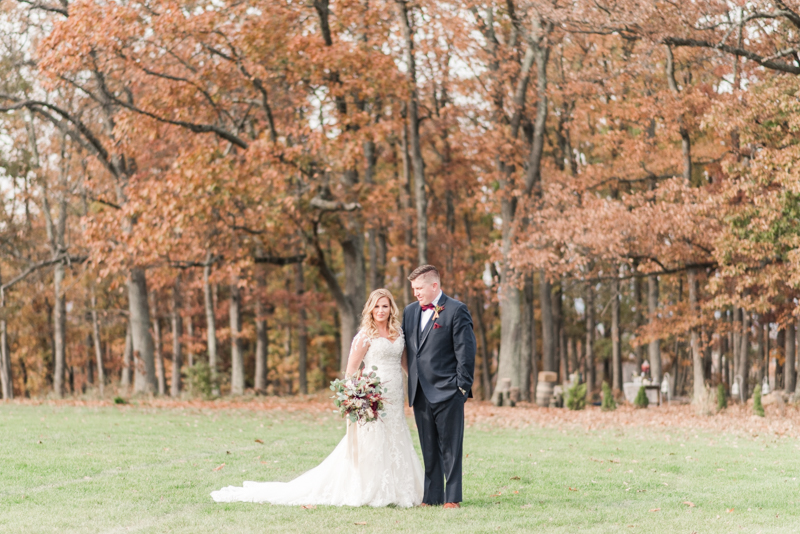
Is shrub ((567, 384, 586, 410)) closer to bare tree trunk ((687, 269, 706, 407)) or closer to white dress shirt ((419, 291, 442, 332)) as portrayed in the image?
bare tree trunk ((687, 269, 706, 407))

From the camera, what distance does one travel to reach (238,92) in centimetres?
2012

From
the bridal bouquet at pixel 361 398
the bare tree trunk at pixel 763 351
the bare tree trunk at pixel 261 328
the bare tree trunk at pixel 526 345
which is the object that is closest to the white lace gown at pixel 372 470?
the bridal bouquet at pixel 361 398

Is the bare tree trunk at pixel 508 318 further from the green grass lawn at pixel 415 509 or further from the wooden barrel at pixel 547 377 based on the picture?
the green grass lawn at pixel 415 509

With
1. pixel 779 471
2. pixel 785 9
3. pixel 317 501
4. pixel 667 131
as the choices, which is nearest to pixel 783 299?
pixel 667 131

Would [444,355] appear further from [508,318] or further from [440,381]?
[508,318]

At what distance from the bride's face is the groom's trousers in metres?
0.67

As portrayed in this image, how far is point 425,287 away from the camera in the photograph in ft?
22.4

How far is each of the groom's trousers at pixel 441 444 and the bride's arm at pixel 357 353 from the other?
585 millimetres

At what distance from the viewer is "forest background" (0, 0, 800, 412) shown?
55.3ft

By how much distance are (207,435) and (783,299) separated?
15.0 m

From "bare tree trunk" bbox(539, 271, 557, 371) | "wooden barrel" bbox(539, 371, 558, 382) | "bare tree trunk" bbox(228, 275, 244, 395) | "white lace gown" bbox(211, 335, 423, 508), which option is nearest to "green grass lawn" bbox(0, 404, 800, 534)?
"white lace gown" bbox(211, 335, 423, 508)

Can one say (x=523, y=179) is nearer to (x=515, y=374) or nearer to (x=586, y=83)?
(x=586, y=83)

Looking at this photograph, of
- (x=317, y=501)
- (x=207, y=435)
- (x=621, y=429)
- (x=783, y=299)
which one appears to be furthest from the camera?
(x=783, y=299)

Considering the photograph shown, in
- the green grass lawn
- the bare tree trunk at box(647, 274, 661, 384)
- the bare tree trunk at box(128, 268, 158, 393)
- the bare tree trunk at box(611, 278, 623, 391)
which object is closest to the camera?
the green grass lawn
